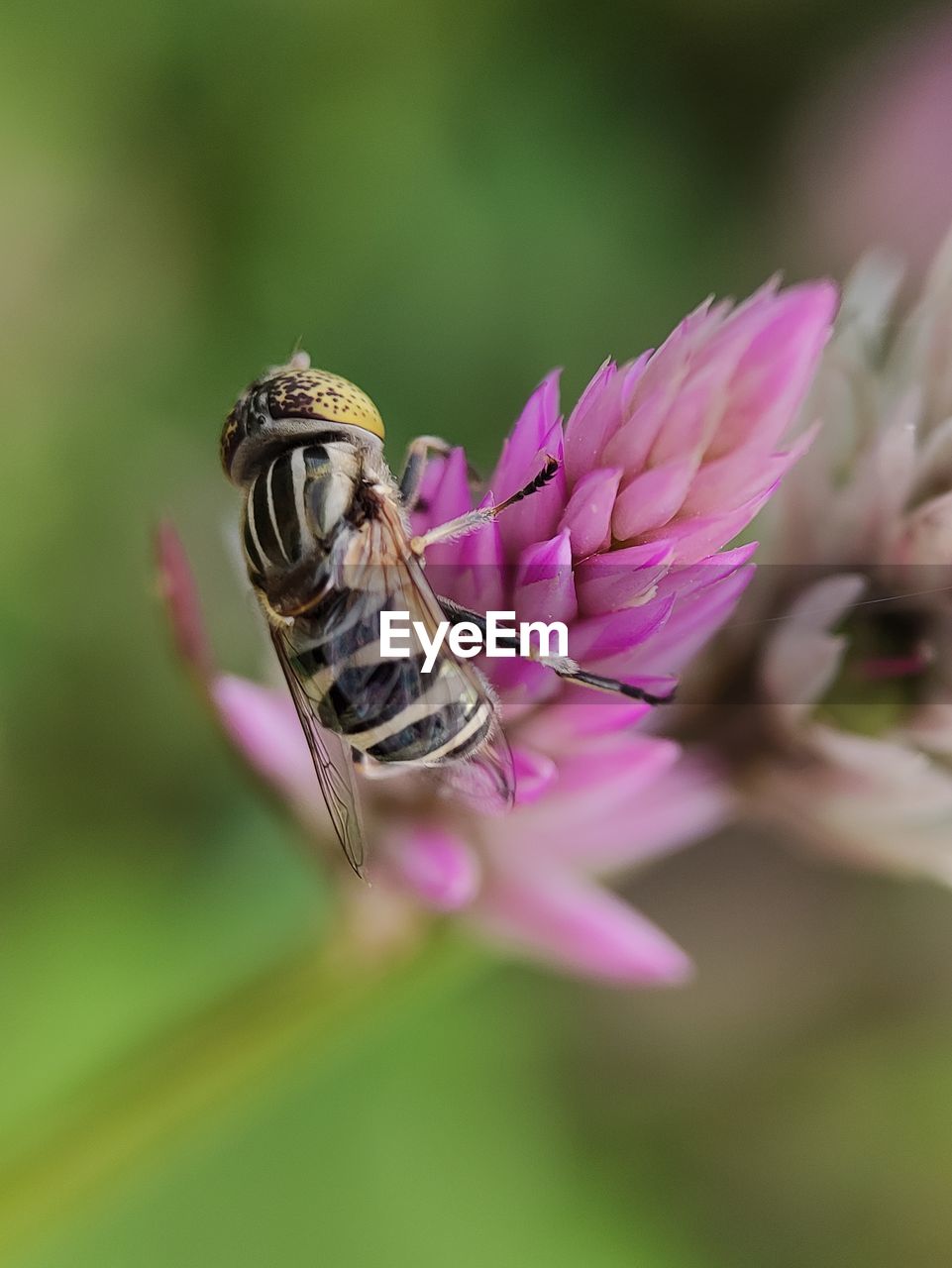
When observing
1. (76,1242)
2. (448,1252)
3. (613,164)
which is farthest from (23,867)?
(613,164)

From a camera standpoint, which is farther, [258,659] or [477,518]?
[258,659]

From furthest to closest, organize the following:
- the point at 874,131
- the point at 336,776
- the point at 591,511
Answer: the point at 874,131 → the point at 336,776 → the point at 591,511

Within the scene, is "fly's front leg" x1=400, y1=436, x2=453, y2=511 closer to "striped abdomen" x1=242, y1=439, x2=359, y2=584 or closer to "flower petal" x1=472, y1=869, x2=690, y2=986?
"striped abdomen" x1=242, y1=439, x2=359, y2=584

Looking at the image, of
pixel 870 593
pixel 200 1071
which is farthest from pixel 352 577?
pixel 200 1071

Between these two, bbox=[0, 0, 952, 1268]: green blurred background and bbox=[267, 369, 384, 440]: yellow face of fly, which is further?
bbox=[0, 0, 952, 1268]: green blurred background

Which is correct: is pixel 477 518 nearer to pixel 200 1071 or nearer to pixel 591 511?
pixel 591 511

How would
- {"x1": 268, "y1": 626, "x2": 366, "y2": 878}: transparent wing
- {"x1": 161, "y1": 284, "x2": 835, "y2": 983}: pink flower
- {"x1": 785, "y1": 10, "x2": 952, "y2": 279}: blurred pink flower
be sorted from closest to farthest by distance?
{"x1": 161, "y1": 284, "x2": 835, "y2": 983}: pink flower → {"x1": 268, "y1": 626, "x2": 366, "y2": 878}: transparent wing → {"x1": 785, "y1": 10, "x2": 952, "y2": 279}: blurred pink flower

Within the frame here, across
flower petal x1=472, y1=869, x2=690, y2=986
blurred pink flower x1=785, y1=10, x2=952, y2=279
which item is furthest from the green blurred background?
flower petal x1=472, y1=869, x2=690, y2=986

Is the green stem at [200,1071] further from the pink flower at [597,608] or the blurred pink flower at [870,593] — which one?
the blurred pink flower at [870,593]
